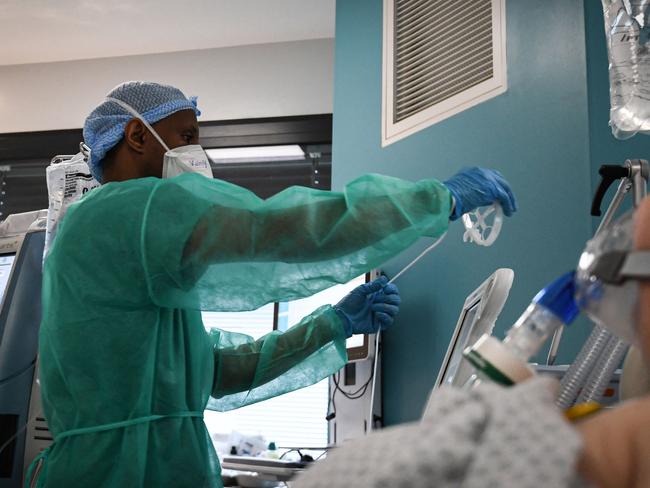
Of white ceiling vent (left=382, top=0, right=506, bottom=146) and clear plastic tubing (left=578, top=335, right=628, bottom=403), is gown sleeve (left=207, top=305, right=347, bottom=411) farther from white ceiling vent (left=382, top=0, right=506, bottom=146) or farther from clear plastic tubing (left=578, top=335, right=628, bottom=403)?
clear plastic tubing (left=578, top=335, right=628, bottom=403)

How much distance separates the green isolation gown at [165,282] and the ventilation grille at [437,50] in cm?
109

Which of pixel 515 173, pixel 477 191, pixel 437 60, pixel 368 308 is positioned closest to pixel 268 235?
pixel 477 191

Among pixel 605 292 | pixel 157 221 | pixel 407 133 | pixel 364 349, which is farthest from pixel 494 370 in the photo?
pixel 407 133

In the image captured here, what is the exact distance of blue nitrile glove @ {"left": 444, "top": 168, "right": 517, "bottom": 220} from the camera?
1422 mm

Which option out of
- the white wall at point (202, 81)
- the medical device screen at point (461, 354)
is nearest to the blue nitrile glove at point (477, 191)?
the medical device screen at point (461, 354)

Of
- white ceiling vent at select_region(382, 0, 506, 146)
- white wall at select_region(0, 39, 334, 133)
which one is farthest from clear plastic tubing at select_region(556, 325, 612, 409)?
white wall at select_region(0, 39, 334, 133)

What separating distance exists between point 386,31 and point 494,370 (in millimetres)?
2291

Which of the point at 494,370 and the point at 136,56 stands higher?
the point at 136,56

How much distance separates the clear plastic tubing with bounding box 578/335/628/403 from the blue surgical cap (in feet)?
4.20

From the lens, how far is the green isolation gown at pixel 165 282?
1.38 m

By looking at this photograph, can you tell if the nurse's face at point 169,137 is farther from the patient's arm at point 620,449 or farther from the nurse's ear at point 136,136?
the patient's arm at point 620,449

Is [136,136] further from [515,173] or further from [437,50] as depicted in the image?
[437,50]

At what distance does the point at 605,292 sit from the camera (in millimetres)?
617

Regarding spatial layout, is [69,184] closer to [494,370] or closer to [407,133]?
[407,133]
